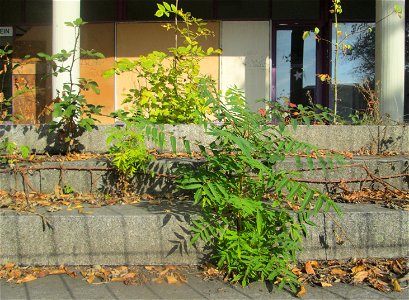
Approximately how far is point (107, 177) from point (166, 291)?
1651 mm

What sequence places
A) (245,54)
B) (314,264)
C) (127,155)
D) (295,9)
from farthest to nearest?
(295,9) → (245,54) → (127,155) → (314,264)

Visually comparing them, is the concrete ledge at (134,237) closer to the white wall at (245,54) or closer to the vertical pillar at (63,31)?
the vertical pillar at (63,31)

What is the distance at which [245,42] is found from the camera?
9.95 metres

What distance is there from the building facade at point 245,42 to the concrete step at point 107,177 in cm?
527

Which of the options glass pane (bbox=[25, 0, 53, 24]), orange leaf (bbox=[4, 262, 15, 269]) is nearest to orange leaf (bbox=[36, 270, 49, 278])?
orange leaf (bbox=[4, 262, 15, 269])

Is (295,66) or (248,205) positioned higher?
(295,66)

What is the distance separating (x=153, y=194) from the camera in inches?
180

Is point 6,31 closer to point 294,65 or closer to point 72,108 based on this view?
point 294,65

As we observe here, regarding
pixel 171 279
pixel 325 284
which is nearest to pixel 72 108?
pixel 171 279

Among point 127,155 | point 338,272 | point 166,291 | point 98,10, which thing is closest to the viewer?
point 166,291

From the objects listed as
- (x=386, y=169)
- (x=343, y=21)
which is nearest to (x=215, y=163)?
(x=386, y=169)

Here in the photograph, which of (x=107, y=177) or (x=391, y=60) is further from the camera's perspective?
(x=391, y=60)

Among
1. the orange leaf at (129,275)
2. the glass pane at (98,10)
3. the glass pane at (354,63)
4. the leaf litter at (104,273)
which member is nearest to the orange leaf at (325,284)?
the leaf litter at (104,273)

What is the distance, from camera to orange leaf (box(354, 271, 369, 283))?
3.44m
